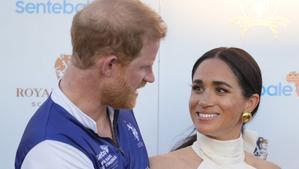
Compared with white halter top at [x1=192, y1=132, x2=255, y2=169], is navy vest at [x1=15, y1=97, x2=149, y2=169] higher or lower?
higher

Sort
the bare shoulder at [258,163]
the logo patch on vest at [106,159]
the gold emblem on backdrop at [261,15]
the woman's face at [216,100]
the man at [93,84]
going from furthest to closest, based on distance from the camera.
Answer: the gold emblem on backdrop at [261,15], the bare shoulder at [258,163], the woman's face at [216,100], the logo patch on vest at [106,159], the man at [93,84]

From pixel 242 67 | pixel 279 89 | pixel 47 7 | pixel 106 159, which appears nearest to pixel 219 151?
pixel 242 67

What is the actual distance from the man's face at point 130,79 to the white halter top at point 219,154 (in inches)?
20.2

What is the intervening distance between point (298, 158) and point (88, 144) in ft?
3.65

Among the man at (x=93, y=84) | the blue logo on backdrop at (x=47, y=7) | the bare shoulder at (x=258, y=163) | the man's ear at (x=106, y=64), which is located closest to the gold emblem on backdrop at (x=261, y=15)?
the bare shoulder at (x=258, y=163)

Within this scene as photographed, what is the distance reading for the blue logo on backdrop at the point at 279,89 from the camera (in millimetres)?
2027

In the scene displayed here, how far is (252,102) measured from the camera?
1.76m

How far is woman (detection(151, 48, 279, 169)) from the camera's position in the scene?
168 centimetres

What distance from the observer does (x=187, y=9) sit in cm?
204

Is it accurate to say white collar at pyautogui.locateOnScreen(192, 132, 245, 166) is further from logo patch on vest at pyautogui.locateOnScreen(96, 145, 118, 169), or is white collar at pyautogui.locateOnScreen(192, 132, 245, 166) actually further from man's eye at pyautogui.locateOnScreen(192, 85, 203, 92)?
logo patch on vest at pyautogui.locateOnScreen(96, 145, 118, 169)

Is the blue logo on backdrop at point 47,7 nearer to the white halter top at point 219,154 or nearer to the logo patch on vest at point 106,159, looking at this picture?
the white halter top at point 219,154

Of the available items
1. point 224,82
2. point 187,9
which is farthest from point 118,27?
point 187,9

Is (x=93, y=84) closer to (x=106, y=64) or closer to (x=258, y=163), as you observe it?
(x=106, y=64)

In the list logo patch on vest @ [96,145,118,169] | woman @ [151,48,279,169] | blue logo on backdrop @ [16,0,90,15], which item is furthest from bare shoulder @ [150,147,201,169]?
blue logo on backdrop @ [16,0,90,15]
